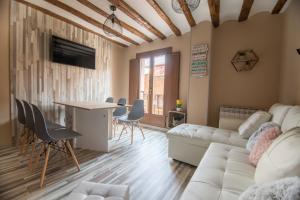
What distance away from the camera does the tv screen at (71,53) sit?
3412mm

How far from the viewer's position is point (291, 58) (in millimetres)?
2484

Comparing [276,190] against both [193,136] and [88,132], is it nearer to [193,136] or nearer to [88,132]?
[193,136]

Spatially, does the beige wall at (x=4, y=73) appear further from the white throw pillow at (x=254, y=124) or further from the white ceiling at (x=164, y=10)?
the white throw pillow at (x=254, y=124)

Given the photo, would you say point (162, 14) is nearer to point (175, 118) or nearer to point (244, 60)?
point (244, 60)

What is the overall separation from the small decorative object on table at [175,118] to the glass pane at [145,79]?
0.87 m

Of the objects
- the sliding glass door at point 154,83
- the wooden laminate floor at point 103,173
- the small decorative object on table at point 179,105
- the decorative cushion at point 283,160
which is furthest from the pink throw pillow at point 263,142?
the sliding glass door at point 154,83

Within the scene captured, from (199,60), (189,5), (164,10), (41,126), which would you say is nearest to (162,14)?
(164,10)

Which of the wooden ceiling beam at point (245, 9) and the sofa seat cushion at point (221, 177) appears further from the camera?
the wooden ceiling beam at point (245, 9)

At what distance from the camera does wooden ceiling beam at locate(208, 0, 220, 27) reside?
2592 mm

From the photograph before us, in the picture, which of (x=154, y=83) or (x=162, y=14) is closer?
(x=162, y=14)

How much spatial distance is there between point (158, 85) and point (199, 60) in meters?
1.48

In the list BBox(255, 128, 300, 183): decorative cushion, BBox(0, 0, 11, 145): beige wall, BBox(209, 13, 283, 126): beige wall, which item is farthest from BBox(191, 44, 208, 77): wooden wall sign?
BBox(0, 0, 11, 145): beige wall

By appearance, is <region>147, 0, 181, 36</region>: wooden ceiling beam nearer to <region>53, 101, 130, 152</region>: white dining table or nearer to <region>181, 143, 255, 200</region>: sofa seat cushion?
<region>53, 101, 130, 152</region>: white dining table

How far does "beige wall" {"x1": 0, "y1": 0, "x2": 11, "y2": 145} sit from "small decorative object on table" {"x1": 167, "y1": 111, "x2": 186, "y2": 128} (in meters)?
3.39
